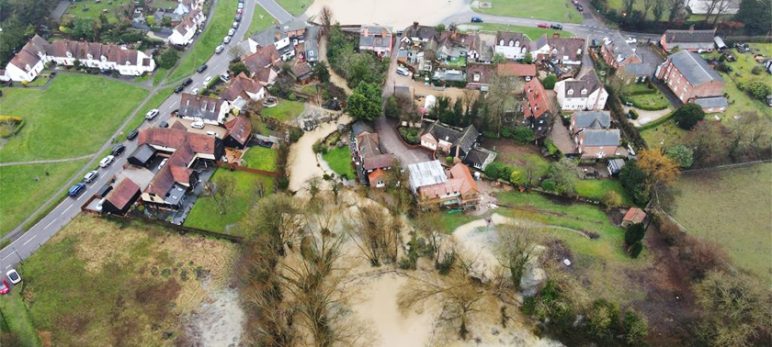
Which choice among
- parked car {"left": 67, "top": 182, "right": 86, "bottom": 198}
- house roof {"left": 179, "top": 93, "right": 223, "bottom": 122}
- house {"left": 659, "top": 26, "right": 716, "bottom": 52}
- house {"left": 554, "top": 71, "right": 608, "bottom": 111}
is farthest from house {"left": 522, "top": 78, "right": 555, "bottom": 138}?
parked car {"left": 67, "top": 182, "right": 86, "bottom": 198}

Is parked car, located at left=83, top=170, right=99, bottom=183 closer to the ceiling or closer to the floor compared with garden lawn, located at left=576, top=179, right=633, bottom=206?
closer to the ceiling

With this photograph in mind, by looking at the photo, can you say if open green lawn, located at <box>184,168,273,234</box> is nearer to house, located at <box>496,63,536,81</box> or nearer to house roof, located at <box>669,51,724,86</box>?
house, located at <box>496,63,536,81</box>

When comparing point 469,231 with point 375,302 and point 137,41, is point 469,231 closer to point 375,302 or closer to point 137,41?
point 375,302

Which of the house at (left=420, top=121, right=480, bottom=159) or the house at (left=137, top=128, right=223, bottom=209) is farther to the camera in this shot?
the house at (left=420, top=121, right=480, bottom=159)

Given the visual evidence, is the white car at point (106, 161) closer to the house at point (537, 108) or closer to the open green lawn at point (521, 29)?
the house at point (537, 108)

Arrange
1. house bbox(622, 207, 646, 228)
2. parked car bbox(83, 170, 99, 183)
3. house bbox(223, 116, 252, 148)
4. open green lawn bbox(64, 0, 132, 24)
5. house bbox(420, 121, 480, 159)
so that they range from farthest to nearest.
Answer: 1. open green lawn bbox(64, 0, 132, 24)
2. house bbox(223, 116, 252, 148)
3. house bbox(420, 121, 480, 159)
4. parked car bbox(83, 170, 99, 183)
5. house bbox(622, 207, 646, 228)

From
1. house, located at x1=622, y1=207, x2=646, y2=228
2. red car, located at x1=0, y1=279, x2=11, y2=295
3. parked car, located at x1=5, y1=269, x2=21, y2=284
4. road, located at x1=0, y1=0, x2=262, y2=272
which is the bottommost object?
house, located at x1=622, y1=207, x2=646, y2=228

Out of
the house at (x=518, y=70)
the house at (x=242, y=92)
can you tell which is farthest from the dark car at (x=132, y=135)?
the house at (x=518, y=70)

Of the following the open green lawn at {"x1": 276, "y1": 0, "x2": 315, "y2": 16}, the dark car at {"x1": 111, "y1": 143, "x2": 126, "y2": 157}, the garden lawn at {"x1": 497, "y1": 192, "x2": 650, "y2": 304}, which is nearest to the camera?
the garden lawn at {"x1": 497, "y1": 192, "x2": 650, "y2": 304}

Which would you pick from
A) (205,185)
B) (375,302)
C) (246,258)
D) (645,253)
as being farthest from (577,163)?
(205,185)
